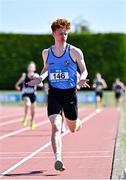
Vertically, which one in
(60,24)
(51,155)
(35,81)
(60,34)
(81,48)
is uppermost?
(60,24)

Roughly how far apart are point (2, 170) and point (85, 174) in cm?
147

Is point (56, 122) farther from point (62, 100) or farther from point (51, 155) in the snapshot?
point (51, 155)

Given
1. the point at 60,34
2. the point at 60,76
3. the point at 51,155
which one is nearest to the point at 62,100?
the point at 60,76

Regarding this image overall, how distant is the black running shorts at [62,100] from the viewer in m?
9.95

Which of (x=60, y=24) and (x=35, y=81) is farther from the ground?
(x=60, y=24)

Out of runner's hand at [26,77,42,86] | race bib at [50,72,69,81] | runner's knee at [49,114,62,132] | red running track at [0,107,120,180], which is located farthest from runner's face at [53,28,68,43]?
red running track at [0,107,120,180]

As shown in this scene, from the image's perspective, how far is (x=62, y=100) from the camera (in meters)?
10.1

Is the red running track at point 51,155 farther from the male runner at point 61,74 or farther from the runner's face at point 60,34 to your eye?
the runner's face at point 60,34

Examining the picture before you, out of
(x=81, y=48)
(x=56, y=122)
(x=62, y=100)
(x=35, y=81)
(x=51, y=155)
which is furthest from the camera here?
(x=81, y=48)

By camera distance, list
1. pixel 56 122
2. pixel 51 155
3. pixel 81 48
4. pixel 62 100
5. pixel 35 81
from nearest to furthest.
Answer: pixel 56 122 < pixel 35 81 < pixel 62 100 < pixel 51 155 < pixel 81 48

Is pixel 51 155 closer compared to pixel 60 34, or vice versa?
pixel 60 34

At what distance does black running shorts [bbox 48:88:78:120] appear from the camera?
9945 millimetres

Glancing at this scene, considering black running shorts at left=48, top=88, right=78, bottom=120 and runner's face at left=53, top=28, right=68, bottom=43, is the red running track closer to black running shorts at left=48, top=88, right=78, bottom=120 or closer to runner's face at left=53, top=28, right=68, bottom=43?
black running shorts at left=48, top=88, right=78, bottom=120

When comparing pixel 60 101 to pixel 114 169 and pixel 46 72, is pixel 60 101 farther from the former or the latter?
pixel 114 169
